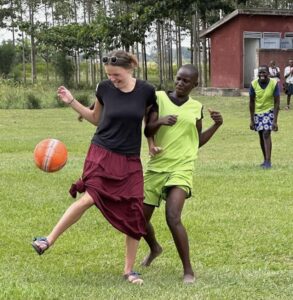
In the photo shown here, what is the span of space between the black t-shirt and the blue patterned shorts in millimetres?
6617

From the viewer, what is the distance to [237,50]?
31.9 meters

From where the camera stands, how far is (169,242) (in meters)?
6.36

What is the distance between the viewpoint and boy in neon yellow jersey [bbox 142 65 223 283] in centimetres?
508

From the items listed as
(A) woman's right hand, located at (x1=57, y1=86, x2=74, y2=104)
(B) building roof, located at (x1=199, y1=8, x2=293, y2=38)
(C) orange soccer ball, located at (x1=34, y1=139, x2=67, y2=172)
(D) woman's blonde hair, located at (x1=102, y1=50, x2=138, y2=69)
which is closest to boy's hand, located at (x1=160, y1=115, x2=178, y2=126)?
(D) woman's blonde hair, located at (x1=102, y1=50, x2=138, y2=69)

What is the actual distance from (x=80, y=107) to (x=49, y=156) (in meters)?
0.57

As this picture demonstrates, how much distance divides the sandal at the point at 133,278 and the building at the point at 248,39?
26.8m

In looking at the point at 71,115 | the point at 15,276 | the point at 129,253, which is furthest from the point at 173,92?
the point at 71,115

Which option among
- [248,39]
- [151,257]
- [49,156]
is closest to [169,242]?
[151,257]

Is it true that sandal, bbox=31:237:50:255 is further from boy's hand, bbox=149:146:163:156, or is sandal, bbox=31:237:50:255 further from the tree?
the tree

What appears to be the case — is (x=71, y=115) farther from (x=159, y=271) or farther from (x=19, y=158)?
(x=159, y=271)

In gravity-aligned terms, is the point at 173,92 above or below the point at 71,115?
above

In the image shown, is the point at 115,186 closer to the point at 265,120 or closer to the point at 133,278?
the point at 133,278

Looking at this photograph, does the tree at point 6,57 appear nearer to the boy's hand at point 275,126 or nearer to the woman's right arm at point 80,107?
the boy's hand at point 275,126

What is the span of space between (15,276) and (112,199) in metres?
0.96
